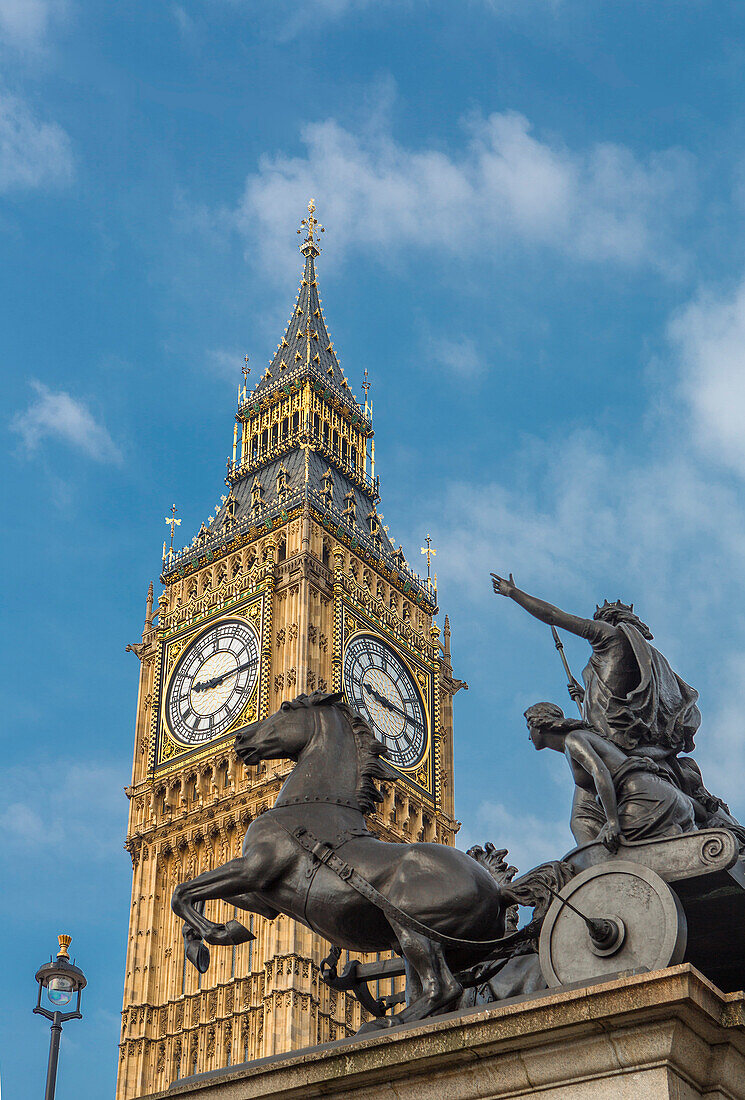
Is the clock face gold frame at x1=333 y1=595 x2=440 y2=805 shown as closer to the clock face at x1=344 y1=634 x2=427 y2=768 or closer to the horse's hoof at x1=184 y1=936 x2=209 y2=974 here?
the clock face at x1=344 y1=634 x2=427 y2=768

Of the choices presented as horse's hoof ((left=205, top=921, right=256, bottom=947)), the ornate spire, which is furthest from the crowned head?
the ornate spire

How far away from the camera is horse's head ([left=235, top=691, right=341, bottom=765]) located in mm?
10398

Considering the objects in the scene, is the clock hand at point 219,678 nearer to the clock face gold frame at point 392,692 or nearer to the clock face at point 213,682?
the clock face at point 213,682

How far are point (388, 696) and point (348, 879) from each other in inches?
1921

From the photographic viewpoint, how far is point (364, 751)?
404 inches

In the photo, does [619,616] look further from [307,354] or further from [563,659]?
[307,354]

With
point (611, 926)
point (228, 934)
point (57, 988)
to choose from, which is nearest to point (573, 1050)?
point (611, 926)

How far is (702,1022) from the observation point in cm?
705

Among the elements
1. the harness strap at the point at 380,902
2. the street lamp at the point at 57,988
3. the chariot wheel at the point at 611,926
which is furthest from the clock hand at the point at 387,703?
the chariot wheel at the point at 611,926

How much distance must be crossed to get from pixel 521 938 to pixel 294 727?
2222mm

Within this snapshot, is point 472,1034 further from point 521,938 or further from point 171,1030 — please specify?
point 171,1030

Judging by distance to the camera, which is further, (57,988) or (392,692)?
(392,692)

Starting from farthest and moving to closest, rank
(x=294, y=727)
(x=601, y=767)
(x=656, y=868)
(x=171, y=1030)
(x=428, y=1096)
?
(x=171, y=1030), (x=294, y=727), (x=601, y=767), (x=656, y=868), (x=428, y=1096)

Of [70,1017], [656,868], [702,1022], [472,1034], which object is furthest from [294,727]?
[70,1017]
